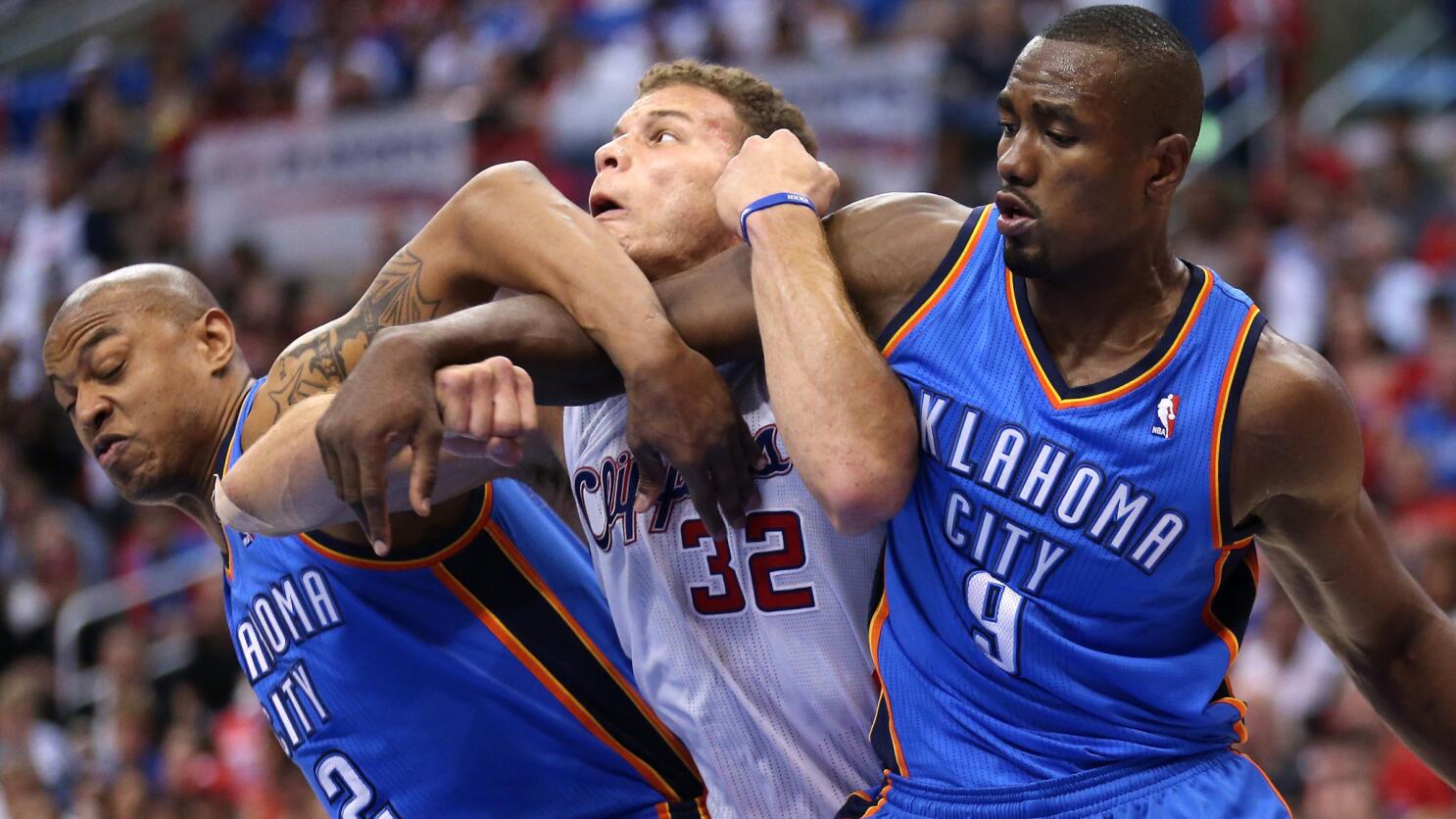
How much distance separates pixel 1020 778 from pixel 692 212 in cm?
123

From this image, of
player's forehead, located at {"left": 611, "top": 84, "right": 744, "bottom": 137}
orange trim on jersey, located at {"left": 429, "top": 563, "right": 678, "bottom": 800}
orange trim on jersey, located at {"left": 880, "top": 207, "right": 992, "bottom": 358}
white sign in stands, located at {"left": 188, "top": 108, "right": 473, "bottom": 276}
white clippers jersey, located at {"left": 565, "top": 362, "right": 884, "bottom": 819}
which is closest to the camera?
orange trim on jersey, located at {"left": 880, "top": 207, "right": 992, "bottom": 358}

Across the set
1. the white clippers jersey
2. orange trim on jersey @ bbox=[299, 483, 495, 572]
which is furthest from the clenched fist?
orange trim on jersey @ bbox=[299, 483, 495, 572]

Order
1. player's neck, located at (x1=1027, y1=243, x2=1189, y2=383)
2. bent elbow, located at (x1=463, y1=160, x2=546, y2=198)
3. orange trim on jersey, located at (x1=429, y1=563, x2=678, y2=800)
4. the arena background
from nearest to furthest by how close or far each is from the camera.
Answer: player's neck, located at (x1=1027, y1=243, x2=1189, y2=383), bent elbow, located at (x1=463, y1=160, x2=546, y2=198), orange trim on jersey, located at (x1=429, y1=563, x2=678, y2=800), the arena background

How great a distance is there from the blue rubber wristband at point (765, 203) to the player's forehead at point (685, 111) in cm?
45

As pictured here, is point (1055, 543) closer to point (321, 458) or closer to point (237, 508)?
point (321, 458)

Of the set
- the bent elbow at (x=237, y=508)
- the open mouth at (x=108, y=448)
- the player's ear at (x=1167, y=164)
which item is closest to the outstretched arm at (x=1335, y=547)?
the player's ear at (x=1167, y=164)

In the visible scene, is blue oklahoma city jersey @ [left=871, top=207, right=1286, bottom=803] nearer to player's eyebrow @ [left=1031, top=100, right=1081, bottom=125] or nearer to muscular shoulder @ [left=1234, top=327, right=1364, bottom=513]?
muscular shoulder @ [left=1234, top=327, right=1364, bottom=513]

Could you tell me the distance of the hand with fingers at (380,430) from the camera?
2746 mm

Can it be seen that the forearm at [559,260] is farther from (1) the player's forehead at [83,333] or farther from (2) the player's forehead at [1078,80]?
(1) the player's forehead at [83,333]

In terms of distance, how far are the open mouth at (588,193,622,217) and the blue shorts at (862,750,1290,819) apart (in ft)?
4.06

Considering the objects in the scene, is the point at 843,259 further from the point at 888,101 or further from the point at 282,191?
the point at 282,191

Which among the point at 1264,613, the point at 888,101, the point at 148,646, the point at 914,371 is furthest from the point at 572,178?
the point at 914,371

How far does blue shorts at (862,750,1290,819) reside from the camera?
280cm

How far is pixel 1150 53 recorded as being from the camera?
2717mm
